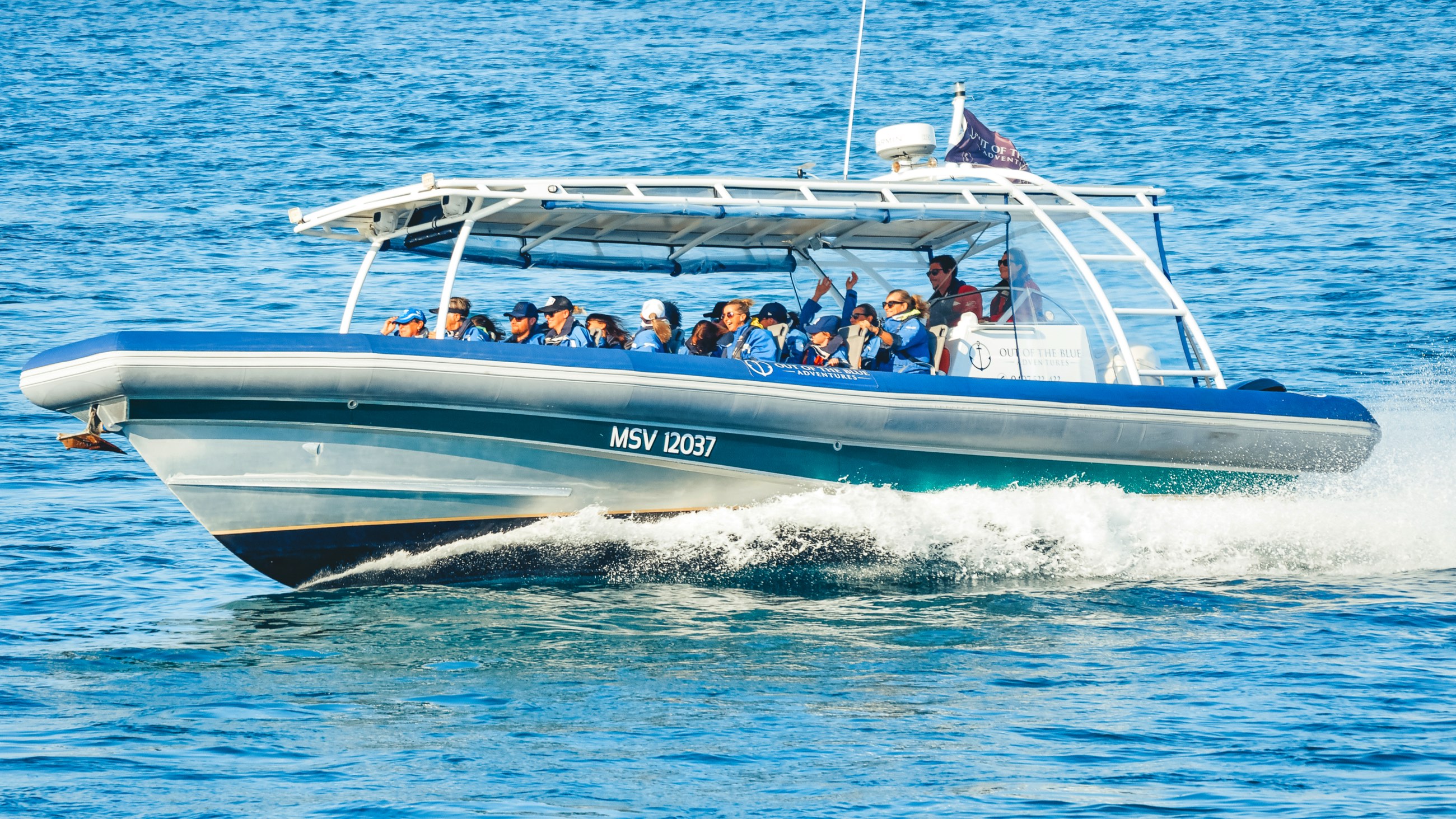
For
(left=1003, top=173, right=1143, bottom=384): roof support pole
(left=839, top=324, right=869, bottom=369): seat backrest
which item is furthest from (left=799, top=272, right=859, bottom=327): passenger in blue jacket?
(left=1003, top=173, right=1143, bottom=384): roof support pole

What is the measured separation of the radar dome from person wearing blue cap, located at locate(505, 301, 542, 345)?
260cm

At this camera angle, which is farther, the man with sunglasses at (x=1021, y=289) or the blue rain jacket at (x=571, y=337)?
the man with sunglasses at (x=1021, y=289)

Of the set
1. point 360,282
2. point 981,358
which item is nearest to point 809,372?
point 981,358

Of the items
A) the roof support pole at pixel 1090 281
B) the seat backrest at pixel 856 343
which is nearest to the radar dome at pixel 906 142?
the roof support pole at pixel 1090 281

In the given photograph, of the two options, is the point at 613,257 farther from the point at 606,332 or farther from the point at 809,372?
the point at 809,372

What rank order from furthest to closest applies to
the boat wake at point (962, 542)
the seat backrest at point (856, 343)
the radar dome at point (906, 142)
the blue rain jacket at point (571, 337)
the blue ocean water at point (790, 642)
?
1. the radar dome at point (906, 142)
2. the seat backrest at point (856, 343)
3. the blue rain jacket at point (571, 337)
4. the boat wake at point (962, 542)
5. the blue ocean water at point (790, 642)

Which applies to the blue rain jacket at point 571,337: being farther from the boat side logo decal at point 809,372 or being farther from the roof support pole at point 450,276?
the boat side logo decal at point 809,372

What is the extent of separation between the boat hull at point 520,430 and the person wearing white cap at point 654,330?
0.69m

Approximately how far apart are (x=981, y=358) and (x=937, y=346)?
27cm

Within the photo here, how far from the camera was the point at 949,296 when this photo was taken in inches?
377

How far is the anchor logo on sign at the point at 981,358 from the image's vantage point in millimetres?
9070

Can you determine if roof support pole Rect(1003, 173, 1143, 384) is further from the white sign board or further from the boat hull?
the boat hull

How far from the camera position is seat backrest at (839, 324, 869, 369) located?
28.6 feet

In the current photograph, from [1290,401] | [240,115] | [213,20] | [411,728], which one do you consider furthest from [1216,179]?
[213,20]
